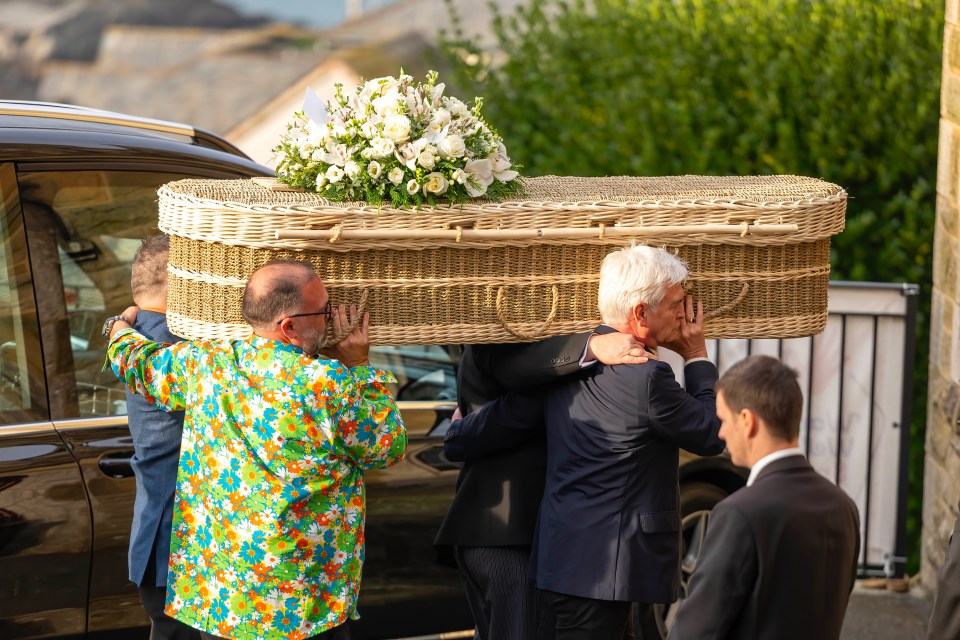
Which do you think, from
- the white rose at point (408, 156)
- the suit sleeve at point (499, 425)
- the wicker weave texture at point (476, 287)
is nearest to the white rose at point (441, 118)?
the white rose at point (408, 156)

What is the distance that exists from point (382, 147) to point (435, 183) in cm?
17

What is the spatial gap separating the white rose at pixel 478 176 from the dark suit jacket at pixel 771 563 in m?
1.22

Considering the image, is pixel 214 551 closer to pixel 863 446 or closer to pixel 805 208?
pixel 805 208

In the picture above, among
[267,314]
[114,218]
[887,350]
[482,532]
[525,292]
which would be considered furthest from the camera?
[887,350]

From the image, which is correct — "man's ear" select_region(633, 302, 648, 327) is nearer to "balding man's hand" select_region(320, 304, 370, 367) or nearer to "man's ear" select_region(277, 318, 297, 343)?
"balding man's hand" select_region(320, 304, 370, 367)

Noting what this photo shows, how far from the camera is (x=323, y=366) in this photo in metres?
3.30

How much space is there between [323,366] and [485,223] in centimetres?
60

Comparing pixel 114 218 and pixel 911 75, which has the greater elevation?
pixel 911 75

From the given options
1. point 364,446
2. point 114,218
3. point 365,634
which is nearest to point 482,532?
point 364,446

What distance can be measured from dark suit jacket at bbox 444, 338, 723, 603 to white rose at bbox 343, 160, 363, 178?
0.84 meters

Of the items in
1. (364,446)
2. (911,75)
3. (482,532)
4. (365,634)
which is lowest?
(365,634)

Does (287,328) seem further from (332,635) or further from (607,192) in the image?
(607,192)

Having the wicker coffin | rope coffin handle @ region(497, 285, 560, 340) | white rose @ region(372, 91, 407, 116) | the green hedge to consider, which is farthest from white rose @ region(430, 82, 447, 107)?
the green hedge

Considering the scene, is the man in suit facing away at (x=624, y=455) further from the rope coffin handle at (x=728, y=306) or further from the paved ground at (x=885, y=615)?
the paved ground at (x=885, y=615)
